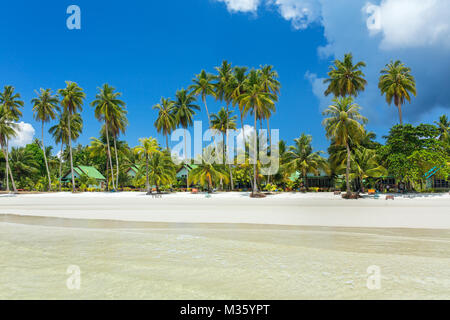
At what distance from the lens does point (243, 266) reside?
6414mm

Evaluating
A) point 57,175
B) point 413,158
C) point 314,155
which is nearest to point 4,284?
point 413,158

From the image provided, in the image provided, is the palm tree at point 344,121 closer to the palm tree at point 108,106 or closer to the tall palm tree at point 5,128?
the palm tree at point 108,106

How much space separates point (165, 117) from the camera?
51.9m

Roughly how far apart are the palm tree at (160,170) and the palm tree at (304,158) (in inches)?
609

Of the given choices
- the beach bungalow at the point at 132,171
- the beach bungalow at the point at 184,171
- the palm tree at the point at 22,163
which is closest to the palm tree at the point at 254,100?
the beach bungalow at the point at 184,171

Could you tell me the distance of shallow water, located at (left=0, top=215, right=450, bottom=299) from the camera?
4895 mm

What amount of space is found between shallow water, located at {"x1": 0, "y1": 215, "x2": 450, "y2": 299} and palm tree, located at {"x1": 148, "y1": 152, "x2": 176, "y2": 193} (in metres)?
28.1

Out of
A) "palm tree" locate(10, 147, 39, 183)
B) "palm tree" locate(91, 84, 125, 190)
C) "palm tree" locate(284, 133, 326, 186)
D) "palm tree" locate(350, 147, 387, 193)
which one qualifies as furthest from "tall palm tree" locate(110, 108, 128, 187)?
"palm tree" locate(350, 147, 387, 193)

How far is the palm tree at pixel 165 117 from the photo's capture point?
51875 mm

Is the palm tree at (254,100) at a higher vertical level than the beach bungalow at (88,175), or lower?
higher

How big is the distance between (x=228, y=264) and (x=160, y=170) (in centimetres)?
3394

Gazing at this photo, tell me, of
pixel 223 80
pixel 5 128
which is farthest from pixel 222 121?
pixel 5 128

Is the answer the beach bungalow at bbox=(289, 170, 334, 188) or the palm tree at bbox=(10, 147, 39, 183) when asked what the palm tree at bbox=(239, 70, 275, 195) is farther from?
the palm tree at bbox=(10, 147, 39, 183)

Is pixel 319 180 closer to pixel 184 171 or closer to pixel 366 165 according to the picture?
pixel 366 165
